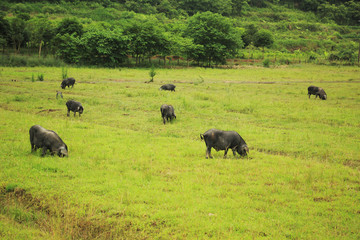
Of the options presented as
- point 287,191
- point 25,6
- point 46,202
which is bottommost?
point 46,202

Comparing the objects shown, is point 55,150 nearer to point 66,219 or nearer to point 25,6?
point 66,219

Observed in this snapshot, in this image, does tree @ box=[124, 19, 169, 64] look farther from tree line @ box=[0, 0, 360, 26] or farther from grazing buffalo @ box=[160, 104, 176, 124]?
tree line @ box=[0, 0, 360, 26]

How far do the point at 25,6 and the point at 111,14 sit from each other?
2297 cm

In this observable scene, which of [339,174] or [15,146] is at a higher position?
[339,174]

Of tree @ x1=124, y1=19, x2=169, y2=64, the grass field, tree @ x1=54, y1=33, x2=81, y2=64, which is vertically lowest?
the grass field

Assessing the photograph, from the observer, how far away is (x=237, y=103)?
19469mm

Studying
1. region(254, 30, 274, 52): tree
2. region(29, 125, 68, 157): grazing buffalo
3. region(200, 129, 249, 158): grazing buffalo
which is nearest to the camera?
region(29, 125, 68, 157): grazing buffalo

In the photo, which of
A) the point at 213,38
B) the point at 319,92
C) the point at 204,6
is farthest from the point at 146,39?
the point at 204,6

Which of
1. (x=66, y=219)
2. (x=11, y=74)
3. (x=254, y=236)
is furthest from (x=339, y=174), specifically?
(x=11, y=74)

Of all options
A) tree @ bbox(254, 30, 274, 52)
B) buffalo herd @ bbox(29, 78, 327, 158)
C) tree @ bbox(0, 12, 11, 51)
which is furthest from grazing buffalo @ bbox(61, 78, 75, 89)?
tree @ bbox(254, 30, 274, 52)

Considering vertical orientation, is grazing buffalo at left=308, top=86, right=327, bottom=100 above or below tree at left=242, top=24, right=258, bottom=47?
below

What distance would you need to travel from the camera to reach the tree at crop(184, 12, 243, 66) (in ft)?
182

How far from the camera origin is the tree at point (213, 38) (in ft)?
182

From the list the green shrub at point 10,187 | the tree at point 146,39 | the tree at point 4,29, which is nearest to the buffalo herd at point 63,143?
the green shrub at point 10,187
